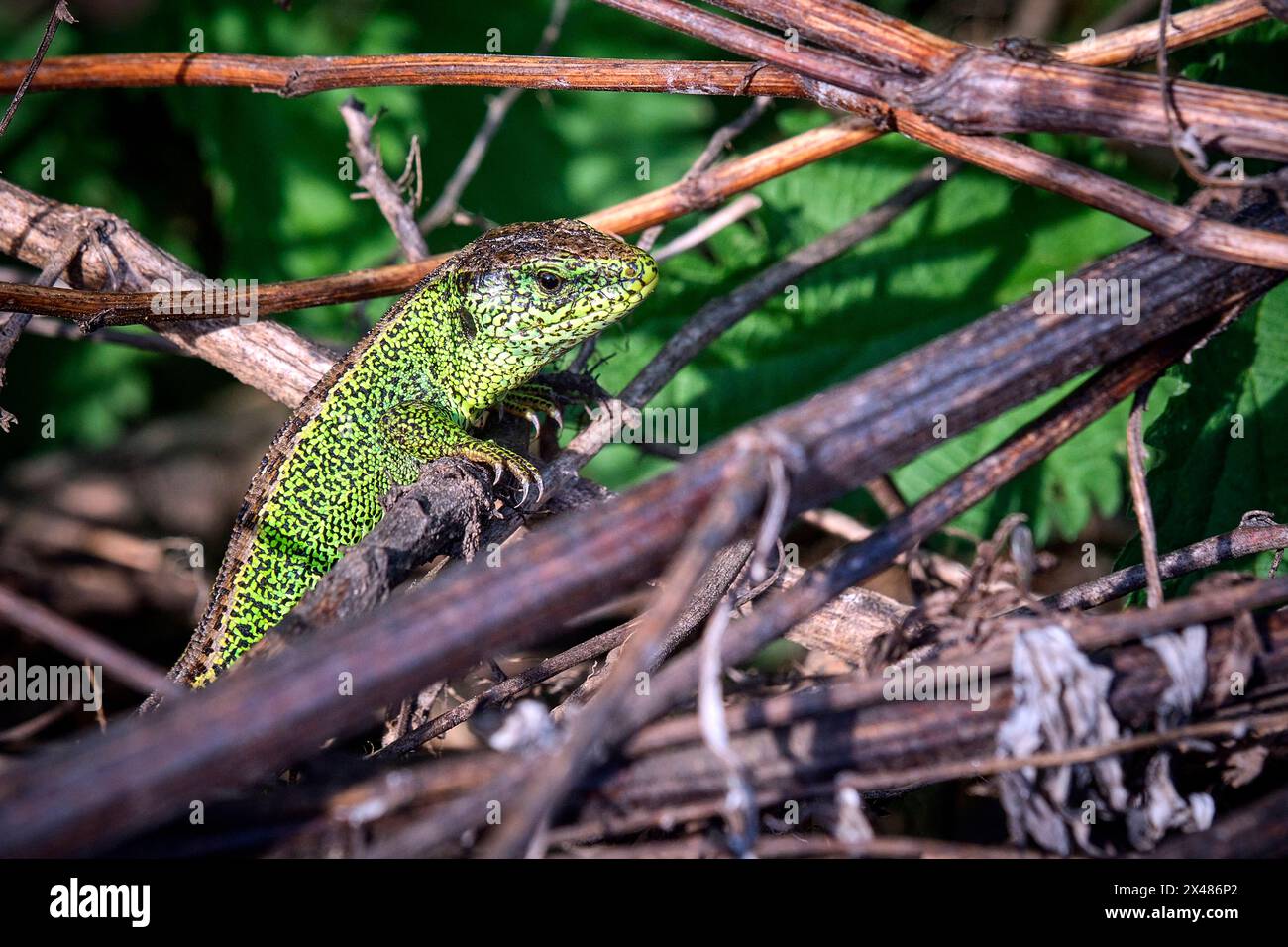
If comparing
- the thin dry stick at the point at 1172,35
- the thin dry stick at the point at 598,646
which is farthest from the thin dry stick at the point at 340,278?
the thin dry stick at the point at 598,646

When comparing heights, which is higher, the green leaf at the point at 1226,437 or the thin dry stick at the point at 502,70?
the thin dry stick at the point at 502,70

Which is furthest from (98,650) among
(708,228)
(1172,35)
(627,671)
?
(1172,35)

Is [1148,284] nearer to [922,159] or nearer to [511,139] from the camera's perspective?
[922,159]

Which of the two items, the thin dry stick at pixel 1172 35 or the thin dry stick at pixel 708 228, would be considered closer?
the thin dry stick at pixel 1172 35

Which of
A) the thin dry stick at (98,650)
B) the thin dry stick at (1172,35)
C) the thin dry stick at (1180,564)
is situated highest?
the thin dry stick at (1172,35)

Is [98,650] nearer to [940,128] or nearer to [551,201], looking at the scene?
[940,128]

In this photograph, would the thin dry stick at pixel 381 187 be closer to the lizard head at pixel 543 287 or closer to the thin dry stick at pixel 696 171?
the lizard head at pixel 543 287
